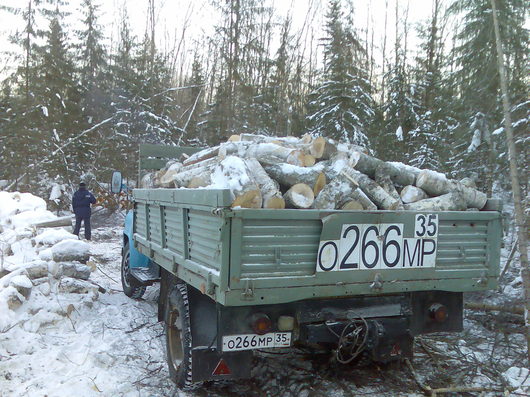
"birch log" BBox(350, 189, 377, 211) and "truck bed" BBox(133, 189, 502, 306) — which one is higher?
"birch log" BBox(350, 189, 377, 211)

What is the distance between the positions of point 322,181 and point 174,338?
6.75 feet

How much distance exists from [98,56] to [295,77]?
39.3 feet

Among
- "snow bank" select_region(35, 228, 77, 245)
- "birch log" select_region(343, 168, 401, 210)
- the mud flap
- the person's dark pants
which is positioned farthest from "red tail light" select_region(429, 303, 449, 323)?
the person's dark pants

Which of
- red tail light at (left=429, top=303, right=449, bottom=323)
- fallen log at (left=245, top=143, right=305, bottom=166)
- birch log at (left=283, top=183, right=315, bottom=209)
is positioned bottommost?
red tail light at (left=429, top=303, right=449, bottom=323)

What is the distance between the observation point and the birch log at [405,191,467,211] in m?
3.88

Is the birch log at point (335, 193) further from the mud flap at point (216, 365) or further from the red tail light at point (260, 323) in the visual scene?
the mud flap at point (216, 365)

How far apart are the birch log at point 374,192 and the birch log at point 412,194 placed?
11.1 inches

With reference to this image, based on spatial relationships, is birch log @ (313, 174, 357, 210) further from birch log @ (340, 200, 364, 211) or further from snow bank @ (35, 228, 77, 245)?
snow bank @ (35, 228, 77, 245)

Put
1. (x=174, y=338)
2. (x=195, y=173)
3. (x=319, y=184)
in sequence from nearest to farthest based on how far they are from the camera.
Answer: (x=319, y=184) → (x=174, y=338) → (x=195, y=173)

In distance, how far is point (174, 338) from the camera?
4.26 m

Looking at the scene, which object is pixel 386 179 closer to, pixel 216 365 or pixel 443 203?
pixel 443 203

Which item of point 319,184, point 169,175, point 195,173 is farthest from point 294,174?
point 169,175

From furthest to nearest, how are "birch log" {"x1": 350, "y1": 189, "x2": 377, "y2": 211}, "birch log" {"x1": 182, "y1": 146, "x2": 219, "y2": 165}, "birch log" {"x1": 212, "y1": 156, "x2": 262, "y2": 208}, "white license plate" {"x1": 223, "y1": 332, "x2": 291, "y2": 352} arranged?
"birch log" {"x1": 182, "y1": 146, "x2": 219, "y2": 165}, "birch log" {"x1": 350, "y1": 189, "x2": 377, "y2": 211}, "white license plate" {"x1": 223, "y1": 332, "x2": 291, "y2": 352}, "birch log" {"x1": 212, "y1": 156, "x2": 262, "y2": 208}

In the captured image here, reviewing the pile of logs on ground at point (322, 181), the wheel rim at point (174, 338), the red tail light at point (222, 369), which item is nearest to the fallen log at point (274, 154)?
the pile of logs on ground at point (322, 181)
